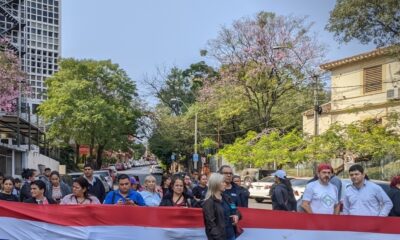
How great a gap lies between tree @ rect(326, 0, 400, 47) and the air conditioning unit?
6.54m

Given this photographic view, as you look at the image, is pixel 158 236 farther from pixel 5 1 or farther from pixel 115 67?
pixel 5 1

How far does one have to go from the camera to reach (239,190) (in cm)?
903

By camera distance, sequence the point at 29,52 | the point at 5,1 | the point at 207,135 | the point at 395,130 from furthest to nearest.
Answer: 1. the point at 29,52
2. the point at 5,1
3. the point at 207,135
4. the point at 395,130

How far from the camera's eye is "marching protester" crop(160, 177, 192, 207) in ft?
26.0

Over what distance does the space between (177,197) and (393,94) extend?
Answer: 2594 centimetres

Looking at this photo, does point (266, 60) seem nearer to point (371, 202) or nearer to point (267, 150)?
point (267, 150)

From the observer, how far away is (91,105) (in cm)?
5188

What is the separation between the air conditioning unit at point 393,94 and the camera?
31.2 meters

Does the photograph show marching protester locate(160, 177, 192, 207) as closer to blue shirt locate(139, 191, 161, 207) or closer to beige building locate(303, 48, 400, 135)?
blue shirt locate(139, 191, 161, 207)

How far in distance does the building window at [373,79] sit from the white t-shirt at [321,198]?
1058 inches

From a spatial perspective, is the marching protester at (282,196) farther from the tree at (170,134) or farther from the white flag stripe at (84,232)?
the tree at (170,134)

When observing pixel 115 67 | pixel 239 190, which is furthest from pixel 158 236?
pixel 115 67

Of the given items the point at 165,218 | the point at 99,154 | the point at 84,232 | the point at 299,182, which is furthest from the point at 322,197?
the point at 99,154

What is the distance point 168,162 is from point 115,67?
594 inches
